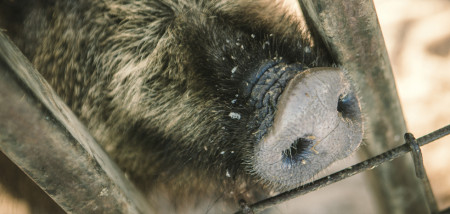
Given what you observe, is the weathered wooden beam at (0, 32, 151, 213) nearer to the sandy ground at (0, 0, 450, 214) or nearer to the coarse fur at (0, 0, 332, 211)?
the coarse fur at (0, 0, 332, 211)

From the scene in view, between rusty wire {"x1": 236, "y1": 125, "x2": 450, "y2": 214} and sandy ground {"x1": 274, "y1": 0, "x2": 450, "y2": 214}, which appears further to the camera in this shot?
sandy ground {"x1": 274, "y1": 0, "x2": 450, "y2": 214}

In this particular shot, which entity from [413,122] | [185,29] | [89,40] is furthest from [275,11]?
[413,122]

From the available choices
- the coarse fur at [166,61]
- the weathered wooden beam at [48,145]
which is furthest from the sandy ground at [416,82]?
the weathered wooden beam at [48,145]

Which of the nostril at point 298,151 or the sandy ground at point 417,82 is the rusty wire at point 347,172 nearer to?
the nostril at point 298,151

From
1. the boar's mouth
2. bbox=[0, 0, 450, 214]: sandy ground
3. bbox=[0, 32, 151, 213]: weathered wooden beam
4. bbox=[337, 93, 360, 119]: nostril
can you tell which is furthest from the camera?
bbox=[0, 0, 450, 214]: sandy ground

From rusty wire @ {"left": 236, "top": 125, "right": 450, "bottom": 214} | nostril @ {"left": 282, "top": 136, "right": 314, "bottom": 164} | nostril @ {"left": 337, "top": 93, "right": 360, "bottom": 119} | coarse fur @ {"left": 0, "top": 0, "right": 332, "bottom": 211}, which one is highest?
coarse fur @ {"left": 0, "top": 0, "right": 332, "bottom": 211}

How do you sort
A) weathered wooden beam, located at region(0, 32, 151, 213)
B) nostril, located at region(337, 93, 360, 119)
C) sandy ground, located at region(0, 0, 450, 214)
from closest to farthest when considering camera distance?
1. weathered wooden beam, located at region(0, 32, 151, 213)
2. nostril, located at region(337, 93, 360, 119)
3. sandy ground, located at region(0, 0, 450, 214)

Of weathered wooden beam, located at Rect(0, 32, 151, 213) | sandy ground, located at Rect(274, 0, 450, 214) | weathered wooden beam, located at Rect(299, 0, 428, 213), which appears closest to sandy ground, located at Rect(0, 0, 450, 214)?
sandy ground, located at Rect(274, 0, 450, 214)
